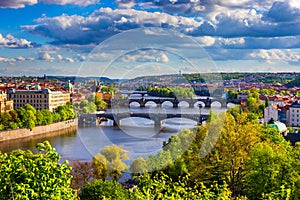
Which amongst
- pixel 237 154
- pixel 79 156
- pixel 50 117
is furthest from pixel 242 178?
pixel 50 117

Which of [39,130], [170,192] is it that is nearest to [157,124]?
[39,130]

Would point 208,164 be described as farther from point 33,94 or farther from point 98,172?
point 33,94

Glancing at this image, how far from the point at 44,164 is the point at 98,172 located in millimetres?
5642

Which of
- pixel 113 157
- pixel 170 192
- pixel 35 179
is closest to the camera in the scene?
pixel 35 179

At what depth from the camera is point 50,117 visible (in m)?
21.9

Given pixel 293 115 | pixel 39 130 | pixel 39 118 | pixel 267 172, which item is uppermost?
pixel 267 172

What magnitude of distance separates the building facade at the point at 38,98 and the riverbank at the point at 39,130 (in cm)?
525

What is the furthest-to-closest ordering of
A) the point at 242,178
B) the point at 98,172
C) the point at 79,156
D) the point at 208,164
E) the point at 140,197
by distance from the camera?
the point at 79,156
the point at 98,172
the point at 208,164
the point at 242,178
the point at 140,197

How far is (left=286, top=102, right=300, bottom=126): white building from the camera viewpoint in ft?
71.8

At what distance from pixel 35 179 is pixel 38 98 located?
86.0 ft

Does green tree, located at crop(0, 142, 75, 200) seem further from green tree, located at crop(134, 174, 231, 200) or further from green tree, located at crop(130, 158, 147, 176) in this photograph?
green tree, located at crop(130, 158, 147, 176)

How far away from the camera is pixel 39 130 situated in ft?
66.9

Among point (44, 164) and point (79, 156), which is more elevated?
point (44, 164)

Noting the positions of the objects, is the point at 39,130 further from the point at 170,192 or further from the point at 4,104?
the point at 170,192
